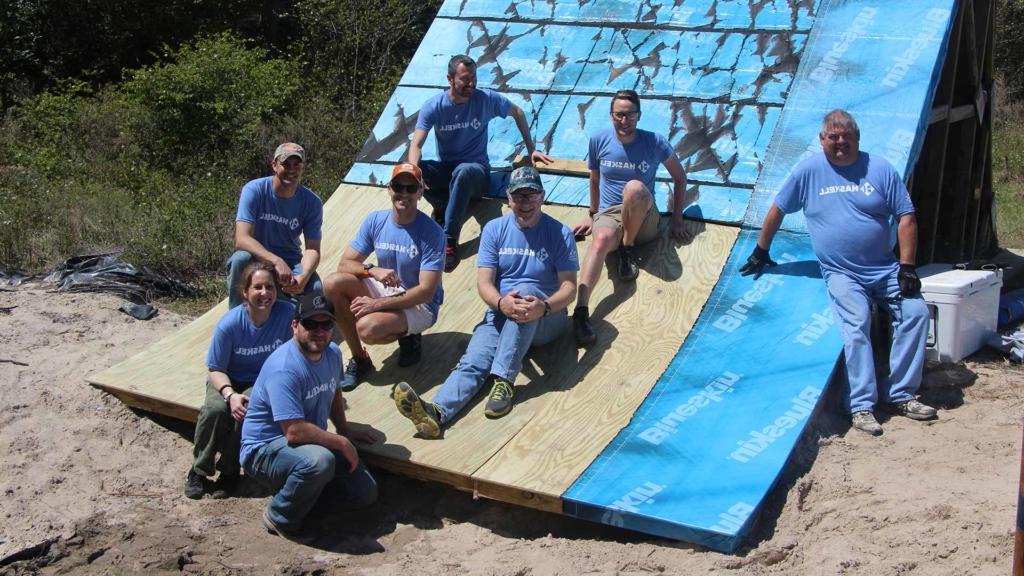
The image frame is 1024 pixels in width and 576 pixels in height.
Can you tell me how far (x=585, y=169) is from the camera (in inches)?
282

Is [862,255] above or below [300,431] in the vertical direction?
above

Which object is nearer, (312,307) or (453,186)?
(312,307)

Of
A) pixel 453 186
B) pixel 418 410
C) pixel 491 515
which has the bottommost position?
pixel 491 515

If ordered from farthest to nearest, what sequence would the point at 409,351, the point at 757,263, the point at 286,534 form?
the point at 757,263 → the point at 409,351 → the point at 286,534

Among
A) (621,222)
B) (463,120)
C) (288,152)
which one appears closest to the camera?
(288,152)

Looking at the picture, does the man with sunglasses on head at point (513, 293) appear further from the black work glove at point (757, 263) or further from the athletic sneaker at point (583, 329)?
the black work glove at point (757, 263)

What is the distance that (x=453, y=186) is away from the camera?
678cm

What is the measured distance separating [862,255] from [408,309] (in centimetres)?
243

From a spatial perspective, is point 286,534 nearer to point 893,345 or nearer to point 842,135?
point 893,345

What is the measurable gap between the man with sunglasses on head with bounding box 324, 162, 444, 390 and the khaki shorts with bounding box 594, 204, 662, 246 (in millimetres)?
1083

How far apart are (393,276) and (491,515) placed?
140 centimetres

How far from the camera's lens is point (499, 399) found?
536 cm

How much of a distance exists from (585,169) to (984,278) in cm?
A: 258

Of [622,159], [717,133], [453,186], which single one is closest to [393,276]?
[453,186]
